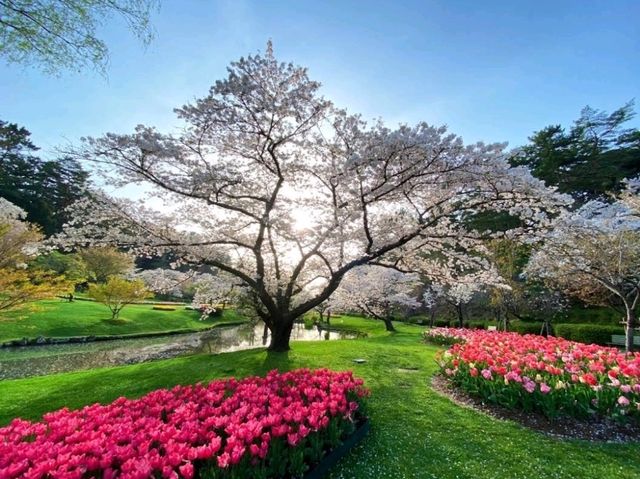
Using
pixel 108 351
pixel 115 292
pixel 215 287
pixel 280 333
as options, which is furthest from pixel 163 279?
pixel 115 292

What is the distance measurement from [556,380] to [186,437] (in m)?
5.09

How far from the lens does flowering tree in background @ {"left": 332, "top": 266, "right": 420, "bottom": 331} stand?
55.3ft

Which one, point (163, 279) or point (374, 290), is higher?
point (374, 290)

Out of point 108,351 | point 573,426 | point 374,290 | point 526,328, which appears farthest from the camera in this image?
point 374,290

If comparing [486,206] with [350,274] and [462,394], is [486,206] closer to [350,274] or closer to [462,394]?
[462,394]

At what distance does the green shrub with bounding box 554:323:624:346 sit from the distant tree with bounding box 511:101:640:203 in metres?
11.2

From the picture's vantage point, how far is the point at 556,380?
16.1 feet

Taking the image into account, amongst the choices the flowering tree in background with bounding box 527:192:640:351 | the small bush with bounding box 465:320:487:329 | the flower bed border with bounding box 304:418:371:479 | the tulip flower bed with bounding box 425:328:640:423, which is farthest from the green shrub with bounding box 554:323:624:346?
the flower bed border with bounding box 304:418:371:479

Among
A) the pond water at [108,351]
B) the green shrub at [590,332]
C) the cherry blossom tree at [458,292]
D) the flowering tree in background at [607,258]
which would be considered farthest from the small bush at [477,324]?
the flowering tree in background at [607,258]

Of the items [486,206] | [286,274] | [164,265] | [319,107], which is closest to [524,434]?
[486,206]

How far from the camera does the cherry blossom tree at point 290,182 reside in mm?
5949

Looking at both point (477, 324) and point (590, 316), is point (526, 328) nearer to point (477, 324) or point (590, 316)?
point (477, 324)

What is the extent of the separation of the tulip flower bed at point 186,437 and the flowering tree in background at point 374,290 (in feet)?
40.4

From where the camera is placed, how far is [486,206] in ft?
23.5
